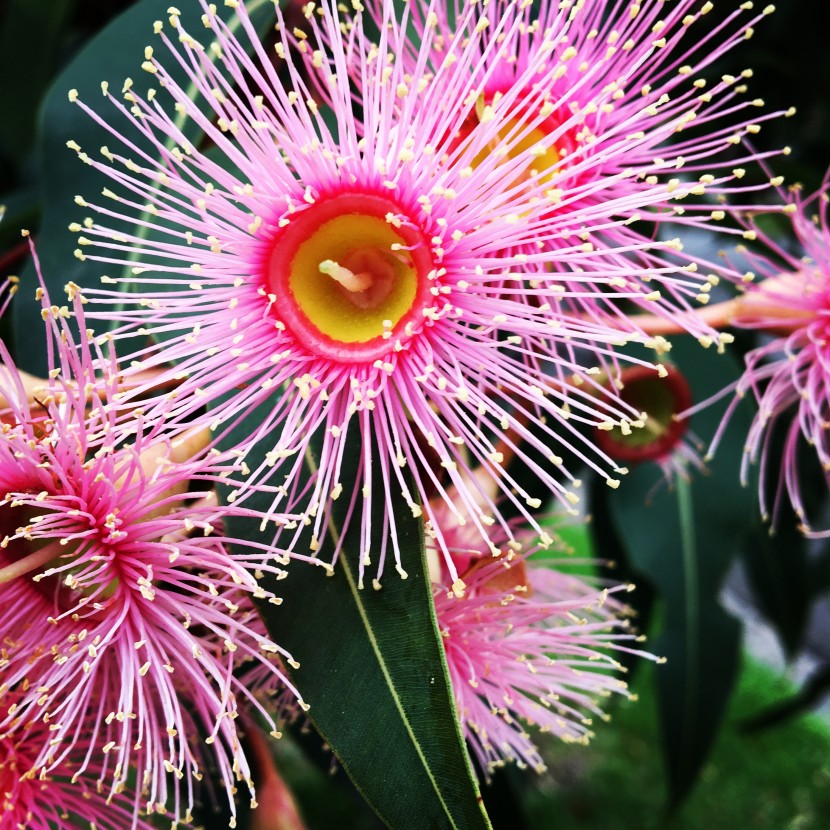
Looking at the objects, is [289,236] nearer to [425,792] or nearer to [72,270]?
[72,270]

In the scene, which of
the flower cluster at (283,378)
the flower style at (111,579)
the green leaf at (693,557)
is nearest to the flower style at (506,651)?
the flower cluster at (283,378)

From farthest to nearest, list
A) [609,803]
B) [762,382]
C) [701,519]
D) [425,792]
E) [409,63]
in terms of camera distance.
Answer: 1. [609,803]
2. [701,519]
3. [762,382]
4. [409,63]
5. [425,792]

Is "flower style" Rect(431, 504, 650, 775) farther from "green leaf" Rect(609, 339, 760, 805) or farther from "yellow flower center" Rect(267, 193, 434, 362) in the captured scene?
"green leaf" Rect(609, 339, 760, 805)

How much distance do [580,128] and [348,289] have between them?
22 centimetres

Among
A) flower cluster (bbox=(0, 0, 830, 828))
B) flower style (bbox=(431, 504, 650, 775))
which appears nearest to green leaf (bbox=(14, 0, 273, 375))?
flower cluster (bbox=(0, 0, 830, 828))

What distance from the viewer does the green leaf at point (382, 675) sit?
53 centimetres

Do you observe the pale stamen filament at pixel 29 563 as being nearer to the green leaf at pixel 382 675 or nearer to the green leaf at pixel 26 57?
the green leaf at pixel 382 675

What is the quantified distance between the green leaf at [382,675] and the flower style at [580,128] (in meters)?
0.20

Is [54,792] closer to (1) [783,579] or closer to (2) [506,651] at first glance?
(2) [506,651]

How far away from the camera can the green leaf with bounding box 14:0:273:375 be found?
73 centimetres

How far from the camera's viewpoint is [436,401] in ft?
1.97

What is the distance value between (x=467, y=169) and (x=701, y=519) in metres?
0.76

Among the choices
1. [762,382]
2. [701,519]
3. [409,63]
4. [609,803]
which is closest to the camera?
[409,63]

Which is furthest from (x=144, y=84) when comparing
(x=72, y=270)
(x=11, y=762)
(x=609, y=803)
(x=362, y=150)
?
(x=609, y=803)
